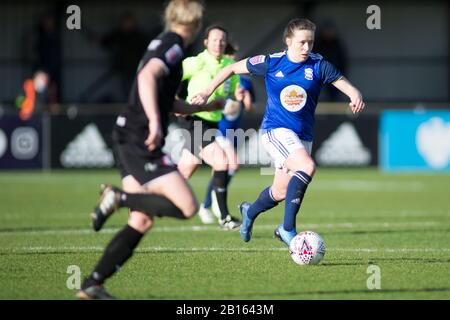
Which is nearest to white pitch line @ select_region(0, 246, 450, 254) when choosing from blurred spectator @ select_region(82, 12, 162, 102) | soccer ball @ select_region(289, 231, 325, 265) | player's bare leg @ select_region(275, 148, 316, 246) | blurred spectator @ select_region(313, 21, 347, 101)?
player's bare leg @ select_region(275, 148, 316, 246)

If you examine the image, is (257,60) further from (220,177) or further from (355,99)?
(220,177)

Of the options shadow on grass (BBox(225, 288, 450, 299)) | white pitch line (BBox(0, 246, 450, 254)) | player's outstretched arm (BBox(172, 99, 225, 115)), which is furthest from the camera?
white pitch line (BBox(0, 246, 450, 254))

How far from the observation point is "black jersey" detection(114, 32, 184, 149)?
6.71 m

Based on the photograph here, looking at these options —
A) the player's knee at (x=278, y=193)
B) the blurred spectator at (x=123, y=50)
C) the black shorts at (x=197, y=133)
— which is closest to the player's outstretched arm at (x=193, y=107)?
the player's knee at (x=278, y=193)

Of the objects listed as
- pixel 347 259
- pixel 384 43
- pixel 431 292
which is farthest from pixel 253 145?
pixel 431 292

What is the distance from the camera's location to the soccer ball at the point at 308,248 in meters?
8.32

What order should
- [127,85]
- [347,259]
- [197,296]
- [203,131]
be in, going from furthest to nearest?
[127,85] → [203,131] → [347,259] → [197,296]

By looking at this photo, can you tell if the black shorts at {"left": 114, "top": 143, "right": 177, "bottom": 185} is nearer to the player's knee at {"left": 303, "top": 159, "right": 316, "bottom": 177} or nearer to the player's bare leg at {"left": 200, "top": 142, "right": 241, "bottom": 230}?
the player's knee at {"left": 303, "top": 159, "right": 316, "bottom": 177}

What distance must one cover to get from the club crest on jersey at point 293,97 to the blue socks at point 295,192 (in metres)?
0.63

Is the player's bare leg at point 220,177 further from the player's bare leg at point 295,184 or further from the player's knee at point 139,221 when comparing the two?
the player's knee at point 139,221

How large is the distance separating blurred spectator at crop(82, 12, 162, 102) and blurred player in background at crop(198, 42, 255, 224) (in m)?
15.0
